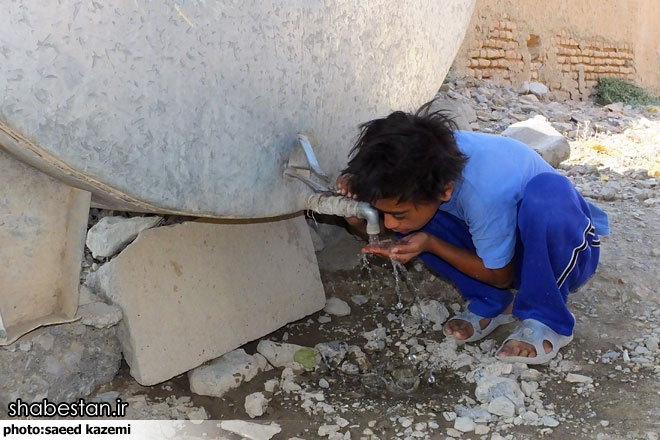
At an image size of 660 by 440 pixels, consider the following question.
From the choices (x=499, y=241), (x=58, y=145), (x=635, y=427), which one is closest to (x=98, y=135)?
(x=58, y=145)

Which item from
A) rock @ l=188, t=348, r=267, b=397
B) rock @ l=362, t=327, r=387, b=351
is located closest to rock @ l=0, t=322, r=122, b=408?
rock @ l=188, t=348, r=267, b=397

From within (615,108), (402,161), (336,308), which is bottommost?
(615,108)

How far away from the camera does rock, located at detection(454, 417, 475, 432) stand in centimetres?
158

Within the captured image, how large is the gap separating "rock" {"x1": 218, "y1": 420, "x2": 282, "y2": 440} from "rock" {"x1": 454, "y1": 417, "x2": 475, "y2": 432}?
0.44 metres

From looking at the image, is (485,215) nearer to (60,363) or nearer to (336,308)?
(336,308)

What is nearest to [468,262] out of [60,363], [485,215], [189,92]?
[485,215]

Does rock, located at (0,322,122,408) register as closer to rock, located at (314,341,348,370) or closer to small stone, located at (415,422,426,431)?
rock, located at (314,341,348,370)

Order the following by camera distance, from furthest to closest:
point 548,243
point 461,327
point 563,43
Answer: point 563,43 < point 461,327 < point 548,243

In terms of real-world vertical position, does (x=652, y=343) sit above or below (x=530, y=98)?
A: above

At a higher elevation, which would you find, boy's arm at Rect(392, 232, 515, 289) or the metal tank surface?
the metal tank surface

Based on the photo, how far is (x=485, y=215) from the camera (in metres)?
1.74

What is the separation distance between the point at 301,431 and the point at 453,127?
959 mm

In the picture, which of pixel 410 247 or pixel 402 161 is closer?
pixel 402 161

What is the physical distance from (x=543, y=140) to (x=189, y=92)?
2.70m
